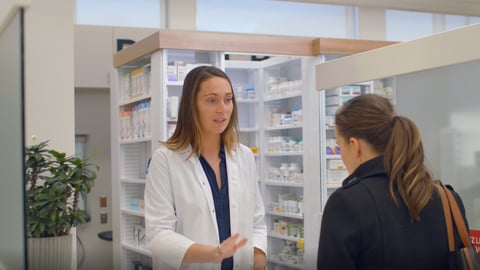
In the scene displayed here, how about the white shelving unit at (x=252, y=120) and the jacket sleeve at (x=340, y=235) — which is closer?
the jacket sleeve at (x=340, y=235)

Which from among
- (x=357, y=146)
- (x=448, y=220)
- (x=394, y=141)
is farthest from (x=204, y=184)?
(x=448, y=220)

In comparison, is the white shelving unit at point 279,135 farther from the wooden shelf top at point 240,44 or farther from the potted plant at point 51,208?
the potted plant at point 51,208

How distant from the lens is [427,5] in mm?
8852

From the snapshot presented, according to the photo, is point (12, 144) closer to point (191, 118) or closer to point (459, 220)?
point (191, 118)

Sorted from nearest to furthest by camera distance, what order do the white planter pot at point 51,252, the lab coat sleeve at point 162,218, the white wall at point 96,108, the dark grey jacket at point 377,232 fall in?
the dark grey jacket at point 377,232 → the lab coat sleeve at point 162,218 → the white planter pot at point 51,252 → the white wall at point 96,108

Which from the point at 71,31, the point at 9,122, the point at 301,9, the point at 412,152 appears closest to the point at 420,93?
the point at 412,152

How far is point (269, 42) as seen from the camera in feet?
19.0

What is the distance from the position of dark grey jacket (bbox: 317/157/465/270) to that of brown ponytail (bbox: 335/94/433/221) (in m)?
0.03

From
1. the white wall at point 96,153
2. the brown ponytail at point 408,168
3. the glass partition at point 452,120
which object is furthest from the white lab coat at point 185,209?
the white wall at point 96,153

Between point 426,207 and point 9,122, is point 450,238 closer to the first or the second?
point 426,207

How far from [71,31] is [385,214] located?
4558 millimetres

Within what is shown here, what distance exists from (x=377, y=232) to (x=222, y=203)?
2.63 ft

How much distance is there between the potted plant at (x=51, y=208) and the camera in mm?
4617

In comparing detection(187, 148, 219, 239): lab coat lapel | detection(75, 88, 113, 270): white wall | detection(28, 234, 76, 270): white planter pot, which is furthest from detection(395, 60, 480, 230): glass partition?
detection(75, 88, 113, 270): white wall
